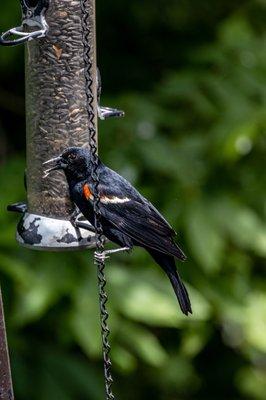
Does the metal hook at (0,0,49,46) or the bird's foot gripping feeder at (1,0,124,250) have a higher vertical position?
the metal hook at (0,0,49,46)

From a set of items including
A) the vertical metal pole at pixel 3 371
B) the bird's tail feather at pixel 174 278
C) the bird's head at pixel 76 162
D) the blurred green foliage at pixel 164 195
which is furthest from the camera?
the blurred green foliage at pixel 164 195

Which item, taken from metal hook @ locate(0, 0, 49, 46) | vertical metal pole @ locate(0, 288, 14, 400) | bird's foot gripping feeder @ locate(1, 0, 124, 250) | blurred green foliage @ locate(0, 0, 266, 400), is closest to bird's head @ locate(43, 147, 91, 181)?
bird's foot gripping feeder @ locate(1, 0, 124, 250)

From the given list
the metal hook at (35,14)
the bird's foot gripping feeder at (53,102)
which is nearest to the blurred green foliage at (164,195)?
the bird's foot gripping feeder at (53,102)

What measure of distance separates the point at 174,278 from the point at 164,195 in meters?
1.68

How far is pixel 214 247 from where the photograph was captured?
177 inches

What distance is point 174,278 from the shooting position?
9.75 feet

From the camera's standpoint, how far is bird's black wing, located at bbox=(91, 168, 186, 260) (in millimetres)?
2926

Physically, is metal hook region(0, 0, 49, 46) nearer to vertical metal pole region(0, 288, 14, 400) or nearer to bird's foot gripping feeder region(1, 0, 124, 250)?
bird's foot gripping feeder region(1, 0, 124, 250)

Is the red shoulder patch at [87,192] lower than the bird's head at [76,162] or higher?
lower

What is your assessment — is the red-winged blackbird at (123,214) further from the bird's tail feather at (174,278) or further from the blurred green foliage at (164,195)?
the blurred green foliage at (164,195)

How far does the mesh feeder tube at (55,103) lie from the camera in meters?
3.29

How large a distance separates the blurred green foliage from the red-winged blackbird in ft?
3.70

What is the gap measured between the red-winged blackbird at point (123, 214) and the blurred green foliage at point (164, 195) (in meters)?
1.13

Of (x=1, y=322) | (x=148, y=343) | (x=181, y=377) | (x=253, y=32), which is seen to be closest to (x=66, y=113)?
(x=1, y=322)
